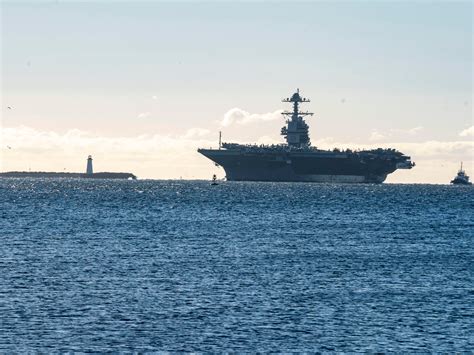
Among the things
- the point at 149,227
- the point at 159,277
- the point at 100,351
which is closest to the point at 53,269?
the point at 159,277

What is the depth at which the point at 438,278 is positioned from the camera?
182 feet

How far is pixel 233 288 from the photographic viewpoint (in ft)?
163

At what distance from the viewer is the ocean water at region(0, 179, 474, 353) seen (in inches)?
1468

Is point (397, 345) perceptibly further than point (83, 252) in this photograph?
No

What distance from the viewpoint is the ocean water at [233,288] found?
122 ft

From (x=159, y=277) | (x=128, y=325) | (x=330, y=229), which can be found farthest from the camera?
(x=330, y=229)

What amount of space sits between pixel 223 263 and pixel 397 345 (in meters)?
25.2

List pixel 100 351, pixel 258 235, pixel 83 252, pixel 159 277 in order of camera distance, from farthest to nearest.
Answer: pixel 258 235, pixel 83 252, pixel 159 277, pixel 100 351

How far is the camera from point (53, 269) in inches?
2228

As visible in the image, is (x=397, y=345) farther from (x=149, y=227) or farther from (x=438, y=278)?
(x=149, y=227)

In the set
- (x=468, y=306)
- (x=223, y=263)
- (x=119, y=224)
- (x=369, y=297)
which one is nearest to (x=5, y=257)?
(x=223, y=263)

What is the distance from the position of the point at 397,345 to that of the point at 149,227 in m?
60.4

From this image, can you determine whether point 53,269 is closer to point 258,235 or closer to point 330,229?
point 258,235

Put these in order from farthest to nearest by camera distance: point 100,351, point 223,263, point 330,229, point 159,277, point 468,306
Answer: point 330,229 → point 223,263 → point 159,277 → point 468,306 → point 100,351
